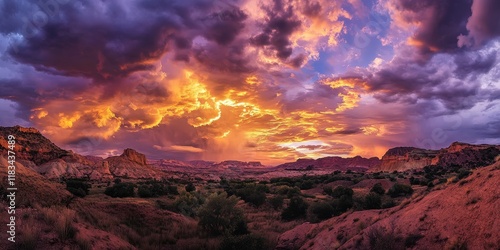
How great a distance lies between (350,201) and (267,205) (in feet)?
37.4

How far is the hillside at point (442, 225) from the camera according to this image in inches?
397

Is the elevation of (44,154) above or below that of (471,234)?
above

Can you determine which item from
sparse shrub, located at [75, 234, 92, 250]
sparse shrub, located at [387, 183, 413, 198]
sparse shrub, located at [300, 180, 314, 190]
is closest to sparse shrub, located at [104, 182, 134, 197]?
sparse shrub, located at [75, 234, 92, 250]

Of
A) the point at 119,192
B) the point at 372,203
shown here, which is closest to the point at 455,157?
the point at 372,203

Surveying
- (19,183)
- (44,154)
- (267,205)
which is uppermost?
(44,154)

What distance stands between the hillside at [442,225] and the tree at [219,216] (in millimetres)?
5676

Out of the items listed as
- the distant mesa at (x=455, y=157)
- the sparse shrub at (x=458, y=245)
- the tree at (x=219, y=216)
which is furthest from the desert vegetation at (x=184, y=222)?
the distant mesa at (x=455, y=157)

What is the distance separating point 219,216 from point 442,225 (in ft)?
43.8

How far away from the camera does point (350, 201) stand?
26.7 metres

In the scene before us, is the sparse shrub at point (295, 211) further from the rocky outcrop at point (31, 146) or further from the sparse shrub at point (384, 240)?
the rocky outcrop at point (31, 146)

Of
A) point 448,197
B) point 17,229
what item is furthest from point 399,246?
point 17,229

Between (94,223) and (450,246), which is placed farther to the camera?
(94,223)

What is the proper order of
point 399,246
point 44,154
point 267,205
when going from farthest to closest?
point 44,154, point 267,205, point 399,246

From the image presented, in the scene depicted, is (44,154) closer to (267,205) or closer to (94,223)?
(267,205)
